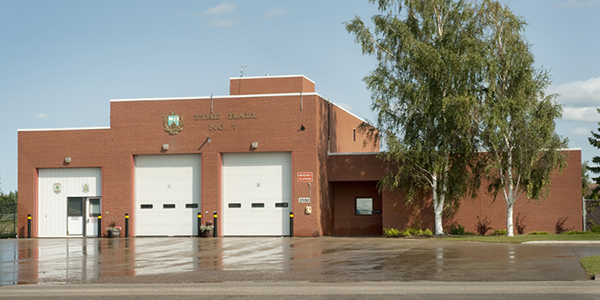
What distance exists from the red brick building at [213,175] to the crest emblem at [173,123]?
0.05 meters

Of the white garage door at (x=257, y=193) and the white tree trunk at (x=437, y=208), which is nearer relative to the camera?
the white tree trunk at (x=437, y=208)

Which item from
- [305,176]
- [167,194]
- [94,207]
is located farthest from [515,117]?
[94,207]

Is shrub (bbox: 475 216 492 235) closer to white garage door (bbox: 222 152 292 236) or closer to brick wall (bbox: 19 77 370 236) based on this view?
brick wall (bbox: 19 77 370 236)

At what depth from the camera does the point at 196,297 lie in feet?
40.7

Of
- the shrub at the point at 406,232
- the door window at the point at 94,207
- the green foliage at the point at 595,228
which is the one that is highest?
the door window at the point at 94,207

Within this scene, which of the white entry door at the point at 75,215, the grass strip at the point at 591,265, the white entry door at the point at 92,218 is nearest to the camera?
the grass strip at the point at 591,265

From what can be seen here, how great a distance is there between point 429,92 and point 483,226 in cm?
753

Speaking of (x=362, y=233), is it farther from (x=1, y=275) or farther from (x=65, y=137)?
(x=1, y=275)

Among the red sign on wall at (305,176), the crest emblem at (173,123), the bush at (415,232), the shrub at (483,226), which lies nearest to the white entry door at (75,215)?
the crest emblem at (173,123)

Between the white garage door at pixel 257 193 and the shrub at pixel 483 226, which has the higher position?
the white garage door at pixel 257 193

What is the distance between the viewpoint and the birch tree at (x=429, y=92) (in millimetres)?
30250

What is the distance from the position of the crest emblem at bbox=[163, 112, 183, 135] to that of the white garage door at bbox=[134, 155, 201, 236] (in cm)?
147

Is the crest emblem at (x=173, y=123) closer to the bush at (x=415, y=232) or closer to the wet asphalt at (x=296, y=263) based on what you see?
the wet asphalt at (x=296, y=263)

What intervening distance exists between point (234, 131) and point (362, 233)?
8.89m
